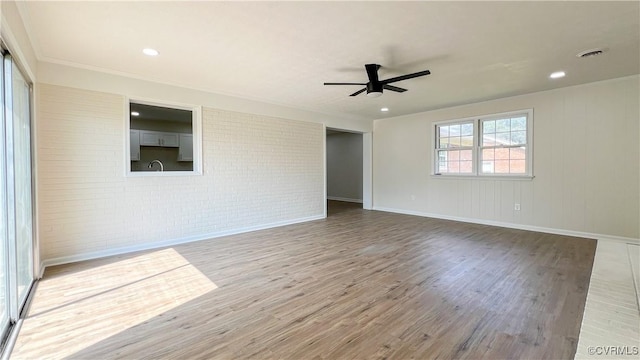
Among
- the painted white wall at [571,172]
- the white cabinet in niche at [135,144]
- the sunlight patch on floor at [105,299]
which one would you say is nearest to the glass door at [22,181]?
the sunlight patch on floor at [105,299]

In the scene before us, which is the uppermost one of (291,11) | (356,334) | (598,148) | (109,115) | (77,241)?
(291,11)

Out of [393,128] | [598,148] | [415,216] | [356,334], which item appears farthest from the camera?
[393,128]

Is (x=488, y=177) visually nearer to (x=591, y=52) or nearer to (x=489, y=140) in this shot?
(x=489, y=140)

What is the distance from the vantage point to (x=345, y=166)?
10016 millimetres

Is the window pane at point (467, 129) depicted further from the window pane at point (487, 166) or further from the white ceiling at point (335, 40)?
the white ceiling at point (335, 40)

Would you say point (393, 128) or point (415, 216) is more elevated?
point (393, 128)

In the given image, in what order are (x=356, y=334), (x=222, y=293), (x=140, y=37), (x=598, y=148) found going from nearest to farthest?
(x=356, y=334), (x=222, y=293), (x=140, y=37), (x=598, y=148)

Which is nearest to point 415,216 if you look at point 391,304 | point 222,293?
point 391,304

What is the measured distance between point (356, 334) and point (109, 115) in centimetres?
418

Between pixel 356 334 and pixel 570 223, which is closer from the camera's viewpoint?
pixel 356 334

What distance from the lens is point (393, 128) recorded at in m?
7.61

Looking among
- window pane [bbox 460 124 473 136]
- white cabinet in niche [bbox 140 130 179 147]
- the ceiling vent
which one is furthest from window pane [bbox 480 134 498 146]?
white cabinet in niche [bbox 140 130 179 147]

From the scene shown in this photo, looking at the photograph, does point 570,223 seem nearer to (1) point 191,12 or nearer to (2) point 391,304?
(2) point 391,304

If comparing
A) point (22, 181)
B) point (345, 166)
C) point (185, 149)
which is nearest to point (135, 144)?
point (185, 149)
